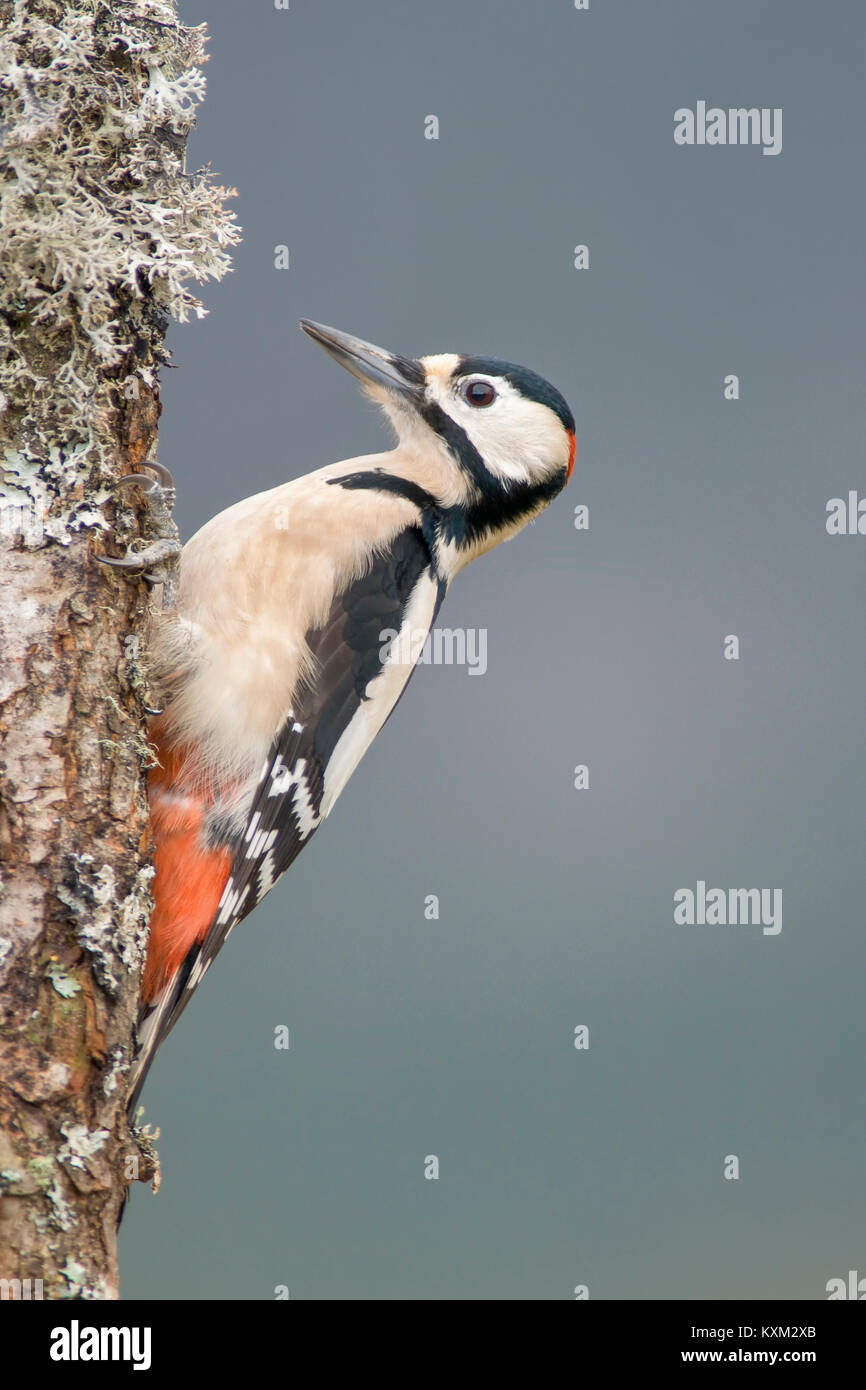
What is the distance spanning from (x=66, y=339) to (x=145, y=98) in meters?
0.26

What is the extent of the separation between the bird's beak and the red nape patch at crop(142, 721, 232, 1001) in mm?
679

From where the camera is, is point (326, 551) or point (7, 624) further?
point (326, 551)

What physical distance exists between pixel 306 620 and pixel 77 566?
0.42m

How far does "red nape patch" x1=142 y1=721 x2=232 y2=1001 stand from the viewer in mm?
1397

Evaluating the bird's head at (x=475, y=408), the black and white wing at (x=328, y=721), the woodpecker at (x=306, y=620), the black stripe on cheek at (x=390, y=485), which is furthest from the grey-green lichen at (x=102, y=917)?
the bird's head at (x=475, y=408)

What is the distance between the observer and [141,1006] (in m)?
1.38

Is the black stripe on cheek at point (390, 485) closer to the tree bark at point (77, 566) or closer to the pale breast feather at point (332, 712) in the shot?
the pale breast feather at point (332, 712)

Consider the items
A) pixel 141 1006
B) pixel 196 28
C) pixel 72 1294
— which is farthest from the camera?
pixel 141 1006

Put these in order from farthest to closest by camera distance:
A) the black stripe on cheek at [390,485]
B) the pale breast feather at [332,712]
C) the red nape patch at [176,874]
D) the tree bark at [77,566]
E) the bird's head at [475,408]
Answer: the bird's head at [475,408]
the black stripe on cheek at [390,485]
the pale breast feather at [332,712]
the red nape patch at [176,874]
the tree bark at [77,566]

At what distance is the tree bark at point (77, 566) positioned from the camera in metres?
1.04

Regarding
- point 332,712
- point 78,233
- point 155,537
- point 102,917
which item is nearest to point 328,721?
point 332,712

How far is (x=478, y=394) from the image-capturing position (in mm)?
1839
